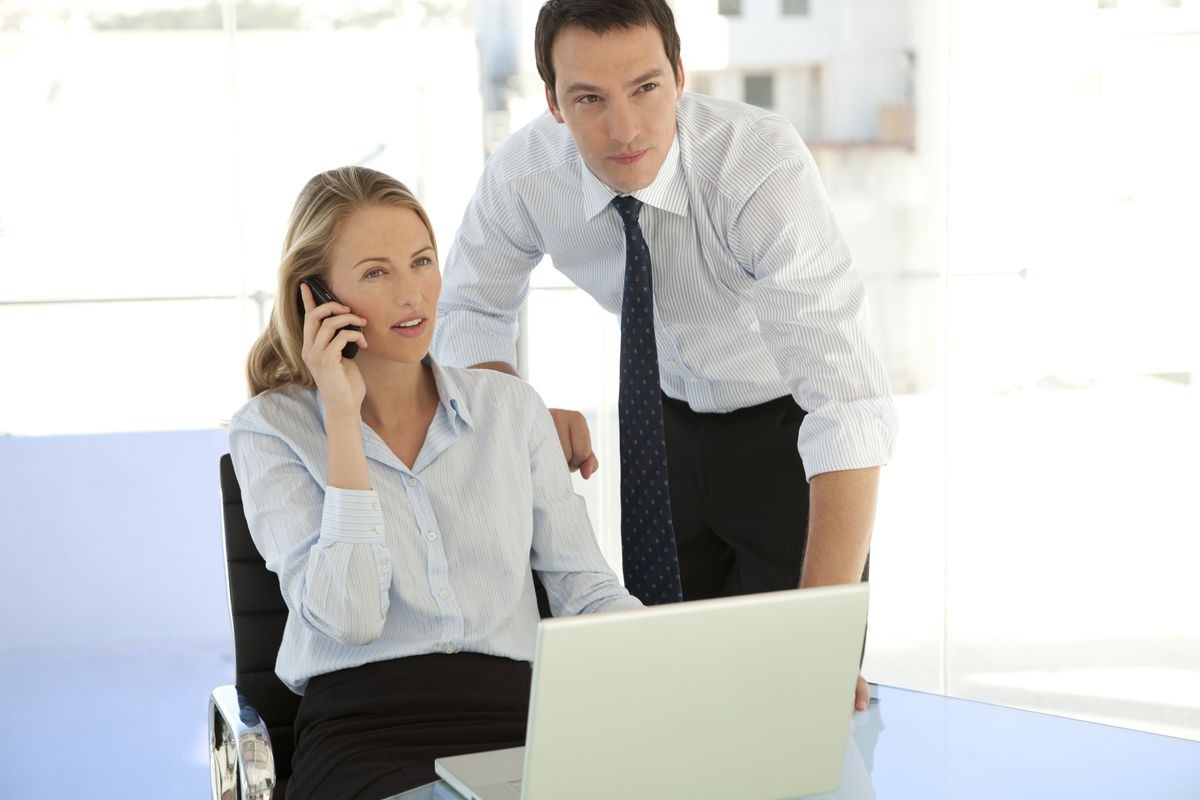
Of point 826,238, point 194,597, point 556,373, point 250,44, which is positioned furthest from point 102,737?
point 826,238

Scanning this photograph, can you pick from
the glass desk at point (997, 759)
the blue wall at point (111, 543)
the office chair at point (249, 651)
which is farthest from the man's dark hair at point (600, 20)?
the blue wall at point (111, 543)

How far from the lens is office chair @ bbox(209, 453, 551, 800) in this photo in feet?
5.72

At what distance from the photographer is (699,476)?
2270 millimetres

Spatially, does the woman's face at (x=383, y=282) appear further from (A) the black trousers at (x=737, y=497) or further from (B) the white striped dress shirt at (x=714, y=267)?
(A) the black trousers at (x=737, y=497)

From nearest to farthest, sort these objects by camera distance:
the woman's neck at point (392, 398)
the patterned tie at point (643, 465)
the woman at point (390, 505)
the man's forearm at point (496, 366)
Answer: the woman at point (390, 505)
the woman's neck at point (392, 398)
the patterned tie at point (643, 465)
the man's forearm at point (496, 366)

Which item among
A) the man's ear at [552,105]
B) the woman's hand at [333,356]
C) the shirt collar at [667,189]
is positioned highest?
the man's ear at [552,105]

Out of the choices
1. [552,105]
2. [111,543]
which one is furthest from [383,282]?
[111,543]

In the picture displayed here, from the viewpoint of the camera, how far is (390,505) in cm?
174

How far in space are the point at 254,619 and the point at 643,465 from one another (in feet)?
2.23

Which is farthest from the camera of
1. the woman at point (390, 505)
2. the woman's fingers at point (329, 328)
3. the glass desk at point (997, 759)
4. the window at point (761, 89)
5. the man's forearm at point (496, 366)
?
the window at point (761, 89)

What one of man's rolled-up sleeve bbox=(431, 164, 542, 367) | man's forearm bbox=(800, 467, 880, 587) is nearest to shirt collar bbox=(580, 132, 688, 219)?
man's rolled-up sleeve bbox=(431, 164, 542, 367)

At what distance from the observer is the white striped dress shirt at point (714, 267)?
1.77 m

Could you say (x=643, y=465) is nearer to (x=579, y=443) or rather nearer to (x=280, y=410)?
(x=579, y=443)

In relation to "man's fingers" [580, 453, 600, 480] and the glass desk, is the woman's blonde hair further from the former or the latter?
the glass desk
